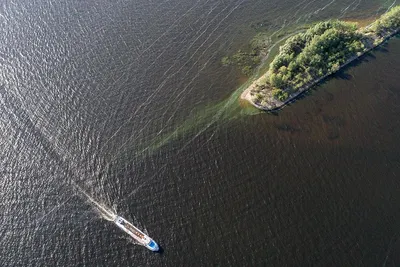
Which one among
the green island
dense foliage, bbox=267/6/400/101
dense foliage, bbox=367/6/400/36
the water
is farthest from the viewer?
dense foliage, bbox=367/6/400/36

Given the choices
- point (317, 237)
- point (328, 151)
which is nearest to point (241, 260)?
point (317, 237)

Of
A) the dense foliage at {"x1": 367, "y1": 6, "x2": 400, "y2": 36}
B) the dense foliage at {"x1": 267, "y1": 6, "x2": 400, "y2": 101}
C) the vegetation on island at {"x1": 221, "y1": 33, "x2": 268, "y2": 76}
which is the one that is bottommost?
the dense foliage at {"x1": 367, "y1": 6, "x2": 400, "y2": 36}

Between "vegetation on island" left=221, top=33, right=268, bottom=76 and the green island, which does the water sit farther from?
the green island

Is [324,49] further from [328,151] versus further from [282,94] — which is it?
[328,151]

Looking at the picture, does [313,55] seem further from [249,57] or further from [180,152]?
[180,152]

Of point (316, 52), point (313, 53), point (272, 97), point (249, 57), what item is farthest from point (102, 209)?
point (316, 52)

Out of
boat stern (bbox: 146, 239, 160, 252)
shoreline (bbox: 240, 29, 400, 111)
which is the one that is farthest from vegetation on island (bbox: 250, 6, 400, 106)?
boat stern (bbox: 146, 239, 160, 252)

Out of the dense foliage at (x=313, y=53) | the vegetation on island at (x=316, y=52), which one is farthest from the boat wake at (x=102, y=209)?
the dense foliage at (x=313, y=53)

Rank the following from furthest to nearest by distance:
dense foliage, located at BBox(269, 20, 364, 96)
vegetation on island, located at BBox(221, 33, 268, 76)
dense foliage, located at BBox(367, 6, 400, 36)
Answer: dense foliage, located at BBox(367, 6, 400, 36) < vegetation on island, located at BBox(221, 33, 268, 76) < dense foliage, located at BBox(269, 20, 364, 96)
